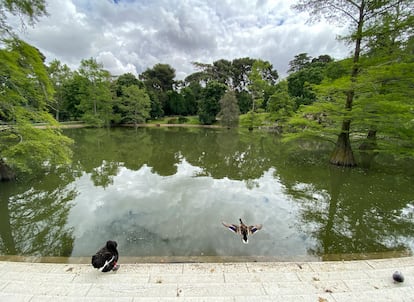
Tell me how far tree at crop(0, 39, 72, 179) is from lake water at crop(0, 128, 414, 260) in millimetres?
1096

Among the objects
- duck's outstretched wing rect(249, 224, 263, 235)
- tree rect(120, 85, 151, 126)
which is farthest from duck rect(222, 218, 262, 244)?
tree rect(120, 85, 151, 126)

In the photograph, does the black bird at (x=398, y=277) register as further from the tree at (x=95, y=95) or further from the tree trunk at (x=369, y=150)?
the tree at (x=95, y=95)

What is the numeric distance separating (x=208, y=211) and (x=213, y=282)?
254cm

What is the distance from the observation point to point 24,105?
20.0 ft

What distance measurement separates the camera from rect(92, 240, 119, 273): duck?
7.47 feet

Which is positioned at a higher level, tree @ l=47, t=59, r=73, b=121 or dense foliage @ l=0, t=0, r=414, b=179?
A: tree @ l=47, t=59, r=73, b=121

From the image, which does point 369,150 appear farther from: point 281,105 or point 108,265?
Answer: point 281,105

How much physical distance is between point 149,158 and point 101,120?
19297 millimetres

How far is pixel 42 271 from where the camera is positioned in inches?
96.1

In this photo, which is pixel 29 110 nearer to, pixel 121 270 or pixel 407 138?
pixel 121 270

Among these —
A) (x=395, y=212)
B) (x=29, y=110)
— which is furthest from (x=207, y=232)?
(x=29, y=110)

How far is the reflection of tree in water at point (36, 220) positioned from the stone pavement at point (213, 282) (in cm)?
96

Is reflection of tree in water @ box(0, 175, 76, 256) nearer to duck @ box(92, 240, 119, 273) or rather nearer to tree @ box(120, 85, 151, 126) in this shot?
duck @ box(92, 240, 119, 273)

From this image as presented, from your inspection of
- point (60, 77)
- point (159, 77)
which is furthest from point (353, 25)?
point (159, 77)
